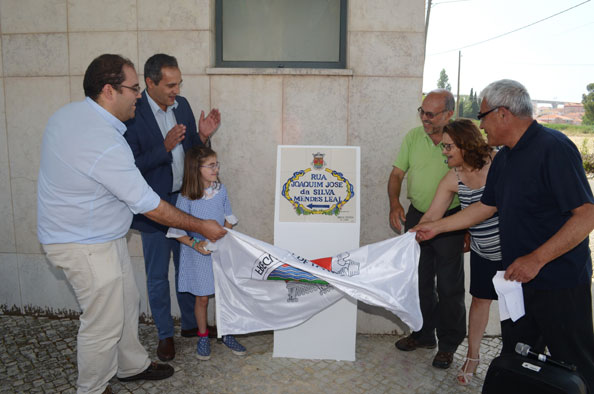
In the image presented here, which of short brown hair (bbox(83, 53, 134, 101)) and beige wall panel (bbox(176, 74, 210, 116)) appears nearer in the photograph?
short brown hair (bbox(83, 53, 134, 101))

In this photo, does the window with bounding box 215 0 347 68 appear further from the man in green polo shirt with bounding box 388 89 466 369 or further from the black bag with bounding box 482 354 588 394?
the black bag with bounding box 482 354 588 394

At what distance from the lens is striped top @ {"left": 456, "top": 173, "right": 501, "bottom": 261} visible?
319cm

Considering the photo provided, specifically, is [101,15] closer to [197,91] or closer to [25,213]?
[197,91]

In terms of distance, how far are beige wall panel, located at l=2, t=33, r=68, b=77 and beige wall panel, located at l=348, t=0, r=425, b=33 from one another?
2895mm

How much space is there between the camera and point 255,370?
3.68 m

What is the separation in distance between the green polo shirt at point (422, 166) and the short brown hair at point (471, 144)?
1.48 feet

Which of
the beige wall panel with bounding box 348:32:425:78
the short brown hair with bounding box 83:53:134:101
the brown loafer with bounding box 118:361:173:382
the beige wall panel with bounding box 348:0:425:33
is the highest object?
the beige wall panel with bounding box 348:0:425:33

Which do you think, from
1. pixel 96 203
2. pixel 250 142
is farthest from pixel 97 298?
pixel 250 142

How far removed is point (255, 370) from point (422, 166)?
7.27 feet

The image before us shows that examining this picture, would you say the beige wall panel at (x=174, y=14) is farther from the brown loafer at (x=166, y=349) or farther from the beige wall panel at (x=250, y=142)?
the brown loafer at (x=166, y=349)

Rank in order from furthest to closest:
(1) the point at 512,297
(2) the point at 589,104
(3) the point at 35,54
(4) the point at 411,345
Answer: (2) the point at 589,104, (3) the point at 35,54, (4) the point at 411,345, (1) the point at 512,297

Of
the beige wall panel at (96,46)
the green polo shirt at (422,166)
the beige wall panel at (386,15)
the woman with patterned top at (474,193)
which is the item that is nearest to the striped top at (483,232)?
the woman with patterned top at (474,193)

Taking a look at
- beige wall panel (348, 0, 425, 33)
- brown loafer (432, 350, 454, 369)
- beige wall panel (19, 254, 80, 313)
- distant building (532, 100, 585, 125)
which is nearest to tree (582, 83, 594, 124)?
distant building (532, 100, 585, 125)

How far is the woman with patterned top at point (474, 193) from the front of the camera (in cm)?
325
